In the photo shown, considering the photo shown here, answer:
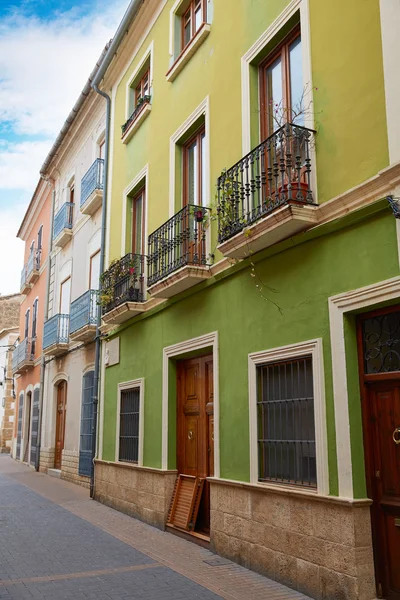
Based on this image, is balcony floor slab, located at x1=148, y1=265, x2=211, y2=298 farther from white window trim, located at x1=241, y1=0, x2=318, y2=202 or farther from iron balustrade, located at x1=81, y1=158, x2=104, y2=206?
iron balustrade, located at x1=81, y1=158, x2=104, y2=206

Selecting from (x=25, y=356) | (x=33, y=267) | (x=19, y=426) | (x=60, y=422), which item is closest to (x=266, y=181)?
(x=60, y=422)

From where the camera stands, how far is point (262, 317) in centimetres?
714

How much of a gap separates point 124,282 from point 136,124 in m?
3.26

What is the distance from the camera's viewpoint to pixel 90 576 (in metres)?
6.54

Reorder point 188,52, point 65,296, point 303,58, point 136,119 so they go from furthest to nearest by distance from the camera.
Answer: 1. point 65,296
2. point 136,119
3. point 188,52
4. point 303,58

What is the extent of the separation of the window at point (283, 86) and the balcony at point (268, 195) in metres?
0.36

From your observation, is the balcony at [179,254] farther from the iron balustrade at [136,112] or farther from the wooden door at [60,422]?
the wooden door at [60,422]

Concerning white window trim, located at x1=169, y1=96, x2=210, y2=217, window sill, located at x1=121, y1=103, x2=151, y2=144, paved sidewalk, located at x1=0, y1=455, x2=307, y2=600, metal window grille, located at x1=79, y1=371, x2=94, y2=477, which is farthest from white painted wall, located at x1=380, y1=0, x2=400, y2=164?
metal window grille, located at x1=79, y1=371, x2=94, y2=477

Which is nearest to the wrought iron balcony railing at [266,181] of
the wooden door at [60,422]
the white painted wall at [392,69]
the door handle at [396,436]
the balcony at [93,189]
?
the white painted wall at [392,69]

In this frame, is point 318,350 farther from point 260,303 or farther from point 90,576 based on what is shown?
point 90,576

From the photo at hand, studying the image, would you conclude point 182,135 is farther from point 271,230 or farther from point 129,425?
point 129,425

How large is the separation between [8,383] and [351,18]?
92.1 ft

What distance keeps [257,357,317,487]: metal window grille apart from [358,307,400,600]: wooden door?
2.26 feet

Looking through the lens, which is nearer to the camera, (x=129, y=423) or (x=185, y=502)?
(x=185, y=502)
